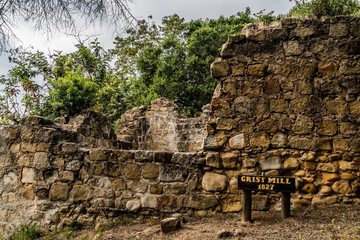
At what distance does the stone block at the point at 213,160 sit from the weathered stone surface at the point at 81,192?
1.71m

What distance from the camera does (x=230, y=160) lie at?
12.8 ft

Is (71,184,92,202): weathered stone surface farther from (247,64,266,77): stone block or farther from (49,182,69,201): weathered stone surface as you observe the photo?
(247,64,266,77): stone block

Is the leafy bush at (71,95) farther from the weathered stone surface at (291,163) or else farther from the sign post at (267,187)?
the weathered stone surface at (291,163)

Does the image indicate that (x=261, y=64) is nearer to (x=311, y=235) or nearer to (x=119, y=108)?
(x=311, y=235)

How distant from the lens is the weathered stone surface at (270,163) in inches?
150

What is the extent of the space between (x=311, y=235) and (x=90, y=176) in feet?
9.49

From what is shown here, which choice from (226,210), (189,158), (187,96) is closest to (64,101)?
(189,158)

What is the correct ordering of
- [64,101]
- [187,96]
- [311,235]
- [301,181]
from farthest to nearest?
1. [187,96]
2. [64,101]
3. [301,181]
4. [311,235]

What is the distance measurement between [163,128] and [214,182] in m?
5.87

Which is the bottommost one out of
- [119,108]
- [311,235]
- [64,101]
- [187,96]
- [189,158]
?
[311,235]

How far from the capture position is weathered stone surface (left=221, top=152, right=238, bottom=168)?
3.91m

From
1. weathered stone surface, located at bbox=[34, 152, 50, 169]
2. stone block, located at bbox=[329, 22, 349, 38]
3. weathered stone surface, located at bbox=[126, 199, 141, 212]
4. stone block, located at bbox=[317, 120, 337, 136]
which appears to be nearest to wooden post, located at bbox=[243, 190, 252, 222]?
stone block, located at bbox=[317, 120, 337, 136]

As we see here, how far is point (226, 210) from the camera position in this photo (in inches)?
151

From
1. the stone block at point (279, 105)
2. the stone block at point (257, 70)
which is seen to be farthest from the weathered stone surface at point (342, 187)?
the stone block at point (257, 70)
